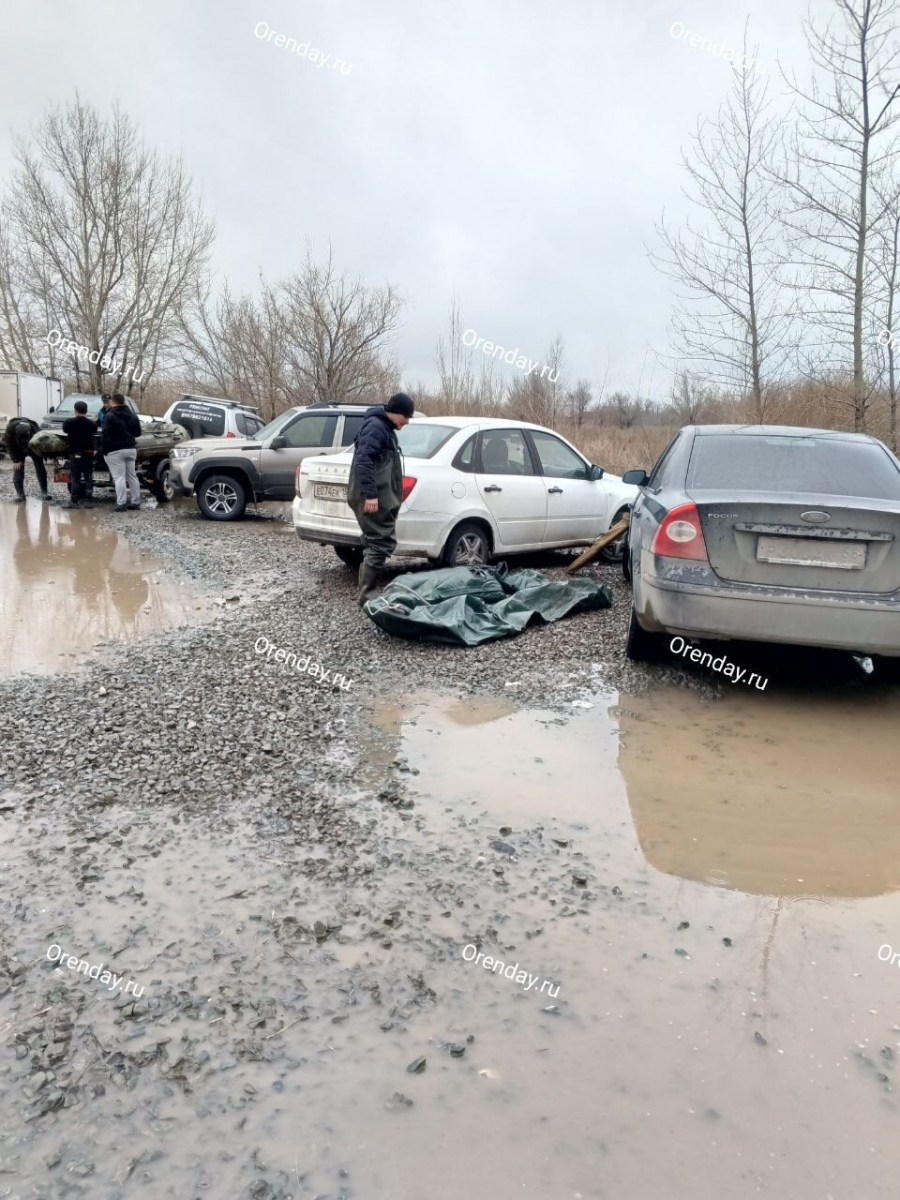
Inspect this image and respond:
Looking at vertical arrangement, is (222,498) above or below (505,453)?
below

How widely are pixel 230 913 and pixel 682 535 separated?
129 inches

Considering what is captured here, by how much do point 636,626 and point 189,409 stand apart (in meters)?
13.7

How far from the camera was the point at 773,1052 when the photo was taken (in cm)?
223

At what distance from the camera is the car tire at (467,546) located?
781cm

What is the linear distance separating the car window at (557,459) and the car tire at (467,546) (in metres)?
1.22

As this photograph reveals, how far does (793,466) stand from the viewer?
207 inches

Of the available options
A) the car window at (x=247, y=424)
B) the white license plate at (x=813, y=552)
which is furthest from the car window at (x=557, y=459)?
the car window at (x=247, y=424)

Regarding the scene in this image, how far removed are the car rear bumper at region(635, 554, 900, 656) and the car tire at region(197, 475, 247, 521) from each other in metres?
9.84

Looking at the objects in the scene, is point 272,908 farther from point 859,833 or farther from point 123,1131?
point 859,833

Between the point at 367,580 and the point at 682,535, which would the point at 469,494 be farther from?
the point at 682,535

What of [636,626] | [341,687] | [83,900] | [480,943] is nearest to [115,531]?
[341,687]

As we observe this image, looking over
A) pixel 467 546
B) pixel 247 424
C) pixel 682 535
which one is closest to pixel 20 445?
pixel 247 424

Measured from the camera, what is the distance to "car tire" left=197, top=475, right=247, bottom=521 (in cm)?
1334

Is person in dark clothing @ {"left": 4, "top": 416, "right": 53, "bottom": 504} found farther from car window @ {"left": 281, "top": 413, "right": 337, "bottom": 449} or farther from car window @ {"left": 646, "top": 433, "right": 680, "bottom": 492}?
car window @ {"left": 646, "top": 433, "right": 680, "bottom": 492}
